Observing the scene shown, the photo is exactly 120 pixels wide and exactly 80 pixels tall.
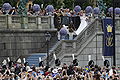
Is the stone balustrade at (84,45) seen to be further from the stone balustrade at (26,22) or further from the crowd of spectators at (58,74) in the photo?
the crowd of spectators at (58,74)

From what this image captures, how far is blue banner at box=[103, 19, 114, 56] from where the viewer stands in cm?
4875

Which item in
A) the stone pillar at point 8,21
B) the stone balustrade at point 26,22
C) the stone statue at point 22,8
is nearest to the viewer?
the stone pillar at point 8,21

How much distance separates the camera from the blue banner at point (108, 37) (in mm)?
48750

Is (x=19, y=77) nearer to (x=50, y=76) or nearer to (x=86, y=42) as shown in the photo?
(x=50, y=76)

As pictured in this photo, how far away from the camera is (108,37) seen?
1928 inches

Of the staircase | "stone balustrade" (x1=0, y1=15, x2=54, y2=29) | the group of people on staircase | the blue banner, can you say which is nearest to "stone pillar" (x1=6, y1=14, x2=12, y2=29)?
"stone balustrade" (x1=0, y1=15, x2=54, y2=29)

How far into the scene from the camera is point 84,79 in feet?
121

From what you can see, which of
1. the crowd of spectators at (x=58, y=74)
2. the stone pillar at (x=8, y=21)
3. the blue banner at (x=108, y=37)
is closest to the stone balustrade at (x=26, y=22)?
the stone pillar at (x=8, y=21)

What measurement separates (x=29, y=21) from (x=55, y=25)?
2.59 m

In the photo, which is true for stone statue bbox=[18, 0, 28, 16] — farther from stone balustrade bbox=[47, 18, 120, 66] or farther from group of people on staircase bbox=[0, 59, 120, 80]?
group of people on staircase bbox=[0, 59, 120, 80]

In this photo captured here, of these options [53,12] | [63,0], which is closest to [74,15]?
[53,12]

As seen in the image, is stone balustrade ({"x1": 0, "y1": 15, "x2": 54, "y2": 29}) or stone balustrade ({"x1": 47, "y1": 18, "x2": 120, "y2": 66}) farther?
stone balustrade ({"x1": 0, "y1": 15, "x2": 54, "y2": 29})

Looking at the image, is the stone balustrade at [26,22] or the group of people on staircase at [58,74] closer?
the group of people on staircase at [58,74]

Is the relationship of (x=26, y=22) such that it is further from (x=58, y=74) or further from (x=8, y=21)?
(x=58, y=74)
